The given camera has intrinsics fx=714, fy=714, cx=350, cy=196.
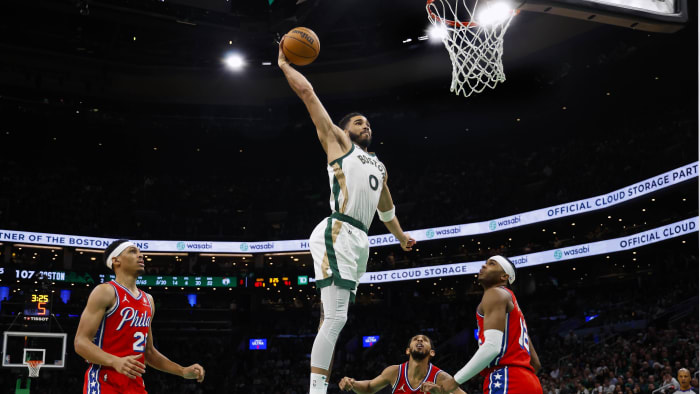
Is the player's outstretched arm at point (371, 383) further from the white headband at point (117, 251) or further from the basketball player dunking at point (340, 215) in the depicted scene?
the white headband at point (117, 251)

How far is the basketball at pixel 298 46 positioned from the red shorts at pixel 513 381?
289cm

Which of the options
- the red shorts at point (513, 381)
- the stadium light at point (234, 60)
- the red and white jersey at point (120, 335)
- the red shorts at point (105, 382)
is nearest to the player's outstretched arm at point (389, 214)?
the red shorts at point (513, 381)

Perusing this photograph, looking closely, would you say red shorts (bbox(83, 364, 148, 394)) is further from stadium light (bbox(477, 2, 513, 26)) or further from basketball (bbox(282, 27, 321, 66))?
stadium light (bbox(477, 2, 513, 26))

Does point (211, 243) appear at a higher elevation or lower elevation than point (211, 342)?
higher

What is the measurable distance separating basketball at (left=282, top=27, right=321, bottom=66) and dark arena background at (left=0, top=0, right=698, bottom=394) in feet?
45.5

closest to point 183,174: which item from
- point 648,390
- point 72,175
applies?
point 72,175

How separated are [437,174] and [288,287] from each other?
8871mm

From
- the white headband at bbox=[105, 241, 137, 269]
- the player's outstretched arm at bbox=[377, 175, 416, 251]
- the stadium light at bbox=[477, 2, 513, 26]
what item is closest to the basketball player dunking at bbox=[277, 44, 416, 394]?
the player's outstretched arm at bbox=[377, 175, 416, 251]

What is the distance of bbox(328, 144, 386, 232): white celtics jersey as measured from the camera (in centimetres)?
550

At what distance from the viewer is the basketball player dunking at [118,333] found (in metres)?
4.71

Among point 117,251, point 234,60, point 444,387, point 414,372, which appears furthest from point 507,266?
point 234,60

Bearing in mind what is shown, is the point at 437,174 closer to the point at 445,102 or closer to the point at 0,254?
the point at 445,102

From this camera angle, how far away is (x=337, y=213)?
5508 mm

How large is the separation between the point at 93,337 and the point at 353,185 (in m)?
2.16
